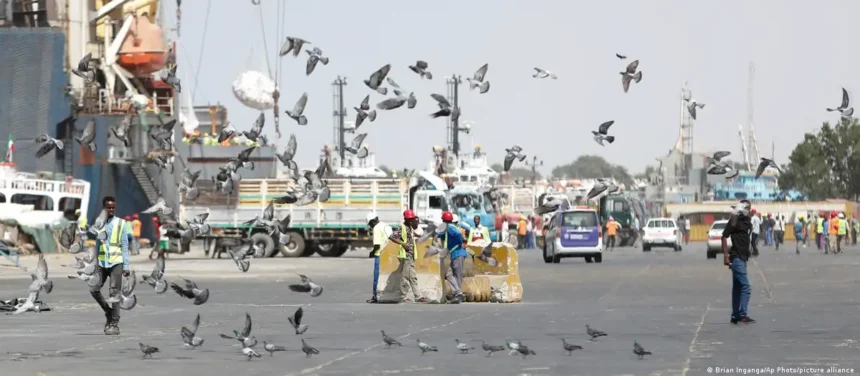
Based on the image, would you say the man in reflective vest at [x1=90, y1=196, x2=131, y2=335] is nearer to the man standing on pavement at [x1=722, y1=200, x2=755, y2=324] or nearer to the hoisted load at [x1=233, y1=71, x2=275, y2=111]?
the man standing on pavement at [x1=722, y1=200, x2=755, y2=324]

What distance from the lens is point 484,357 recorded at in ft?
52.7

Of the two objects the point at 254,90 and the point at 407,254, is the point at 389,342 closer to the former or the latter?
the point at 407,254

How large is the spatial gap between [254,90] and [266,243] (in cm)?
4913

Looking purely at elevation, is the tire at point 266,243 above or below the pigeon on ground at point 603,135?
below

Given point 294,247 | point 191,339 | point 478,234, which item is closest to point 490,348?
point 191,339

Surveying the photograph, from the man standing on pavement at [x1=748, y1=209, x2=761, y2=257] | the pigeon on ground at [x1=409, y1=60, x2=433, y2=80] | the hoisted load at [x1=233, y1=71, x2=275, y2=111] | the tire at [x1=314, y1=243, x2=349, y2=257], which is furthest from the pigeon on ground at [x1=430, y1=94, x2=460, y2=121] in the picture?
the hoisted load at [x1=233, y1=71, x2=275, y2=111]

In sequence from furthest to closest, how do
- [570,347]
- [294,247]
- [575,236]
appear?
[294,247], [575,236], [570,347]

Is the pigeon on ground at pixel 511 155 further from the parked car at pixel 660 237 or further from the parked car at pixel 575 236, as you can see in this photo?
the parked car at pixel 660 237

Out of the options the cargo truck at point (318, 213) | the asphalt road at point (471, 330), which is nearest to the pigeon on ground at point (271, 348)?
the asphalt road at point (471, 330)

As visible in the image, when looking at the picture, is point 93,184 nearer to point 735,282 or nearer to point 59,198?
point 59,198

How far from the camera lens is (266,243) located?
58.4m

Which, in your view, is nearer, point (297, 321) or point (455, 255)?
point (297, 321)

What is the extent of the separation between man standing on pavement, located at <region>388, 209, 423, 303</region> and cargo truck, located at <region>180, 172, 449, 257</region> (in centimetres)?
2905

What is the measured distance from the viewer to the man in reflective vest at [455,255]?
27375mm
